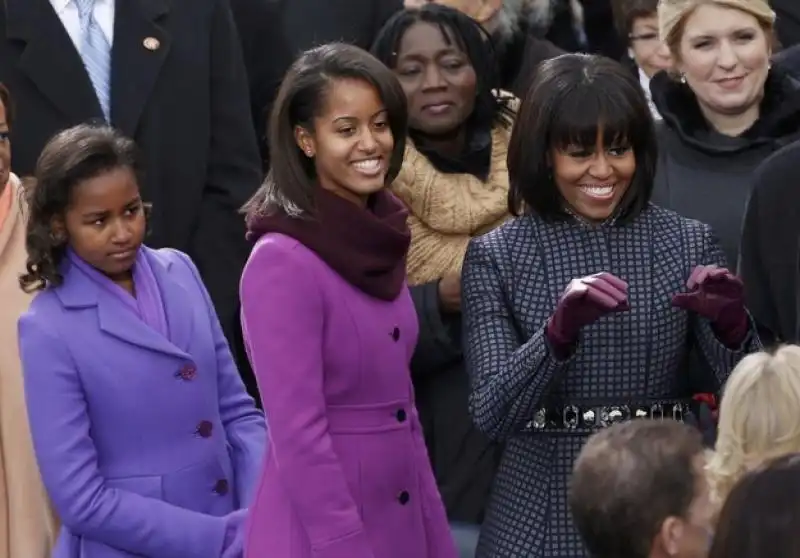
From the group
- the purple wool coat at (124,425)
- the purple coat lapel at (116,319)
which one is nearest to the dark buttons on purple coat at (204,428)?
the purple wool coat at (124,425)

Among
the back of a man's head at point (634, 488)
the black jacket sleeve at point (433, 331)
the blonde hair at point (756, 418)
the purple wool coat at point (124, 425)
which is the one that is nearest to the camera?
the back of a man's head at point (634, 488)

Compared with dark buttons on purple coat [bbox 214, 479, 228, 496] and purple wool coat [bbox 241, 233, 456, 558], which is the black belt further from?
dark buttons on purple coat [bbox 214, 479, 228, 496]

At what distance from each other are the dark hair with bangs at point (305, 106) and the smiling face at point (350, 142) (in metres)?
0.01

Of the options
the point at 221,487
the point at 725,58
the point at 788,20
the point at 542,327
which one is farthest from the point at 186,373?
the point at 788,20

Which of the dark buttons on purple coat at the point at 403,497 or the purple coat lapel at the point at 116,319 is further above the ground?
the purple coat lapel at the point at 116,319

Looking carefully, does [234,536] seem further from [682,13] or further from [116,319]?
[682,13]

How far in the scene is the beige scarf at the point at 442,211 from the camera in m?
4.55

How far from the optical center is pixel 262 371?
3518mm

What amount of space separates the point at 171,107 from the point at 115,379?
1.20 metres

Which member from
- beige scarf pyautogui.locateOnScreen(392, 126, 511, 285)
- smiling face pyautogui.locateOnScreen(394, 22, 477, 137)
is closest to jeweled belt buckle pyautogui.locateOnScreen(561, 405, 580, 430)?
beige scarf pyautogui.locateOnScreen(392, 126, 511, 285)

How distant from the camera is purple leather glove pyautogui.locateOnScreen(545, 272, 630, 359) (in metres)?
3.33

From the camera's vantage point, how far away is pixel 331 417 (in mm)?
3590

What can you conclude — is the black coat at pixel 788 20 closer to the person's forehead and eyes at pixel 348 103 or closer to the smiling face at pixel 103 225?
the person's forehead and eyes at pixel 348 103

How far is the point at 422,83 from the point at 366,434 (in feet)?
4.52
